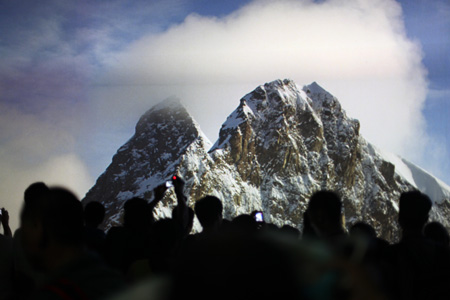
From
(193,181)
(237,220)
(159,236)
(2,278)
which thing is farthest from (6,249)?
(193,181)

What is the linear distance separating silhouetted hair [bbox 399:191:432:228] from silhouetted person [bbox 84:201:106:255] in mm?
2763

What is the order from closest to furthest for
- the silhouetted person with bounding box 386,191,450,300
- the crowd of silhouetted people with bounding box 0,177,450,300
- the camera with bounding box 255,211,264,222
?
the crowd of silhouetted people with bounding box 0,177,450,300 → the silhouetted person with bounding box 386,191,450,300 → the camera with bounding box 255,211,264,222

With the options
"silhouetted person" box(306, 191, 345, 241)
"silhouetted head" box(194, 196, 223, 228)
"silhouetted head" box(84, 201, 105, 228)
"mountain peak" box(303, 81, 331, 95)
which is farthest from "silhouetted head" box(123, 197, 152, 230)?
"mountain peak" box(303, 81, 331, 95)

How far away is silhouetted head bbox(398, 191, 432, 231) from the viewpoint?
373cm

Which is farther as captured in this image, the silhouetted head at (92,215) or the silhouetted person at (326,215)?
the silhouetted head at (92,215)

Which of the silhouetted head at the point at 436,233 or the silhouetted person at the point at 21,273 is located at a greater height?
the silhouetted head at the point at 436,233

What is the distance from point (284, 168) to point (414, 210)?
15595 centimetres

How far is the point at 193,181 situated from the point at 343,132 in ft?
200

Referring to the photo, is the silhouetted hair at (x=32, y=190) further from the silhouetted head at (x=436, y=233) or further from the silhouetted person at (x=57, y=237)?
the silhouetted head at (x=436, y=233)

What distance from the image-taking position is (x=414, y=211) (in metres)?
3.76

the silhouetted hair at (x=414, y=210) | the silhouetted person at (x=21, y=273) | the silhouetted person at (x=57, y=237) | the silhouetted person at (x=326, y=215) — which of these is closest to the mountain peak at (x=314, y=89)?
the silhouetted hair at (x=414, y=210)

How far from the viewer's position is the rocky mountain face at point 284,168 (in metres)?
143

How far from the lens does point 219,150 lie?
472ft

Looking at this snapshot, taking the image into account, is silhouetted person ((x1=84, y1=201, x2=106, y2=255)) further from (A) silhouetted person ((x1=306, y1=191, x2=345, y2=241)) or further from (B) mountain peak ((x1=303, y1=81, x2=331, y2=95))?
(B) mountain peak ((x1=303, y1=81, x2=331, y2=95))
